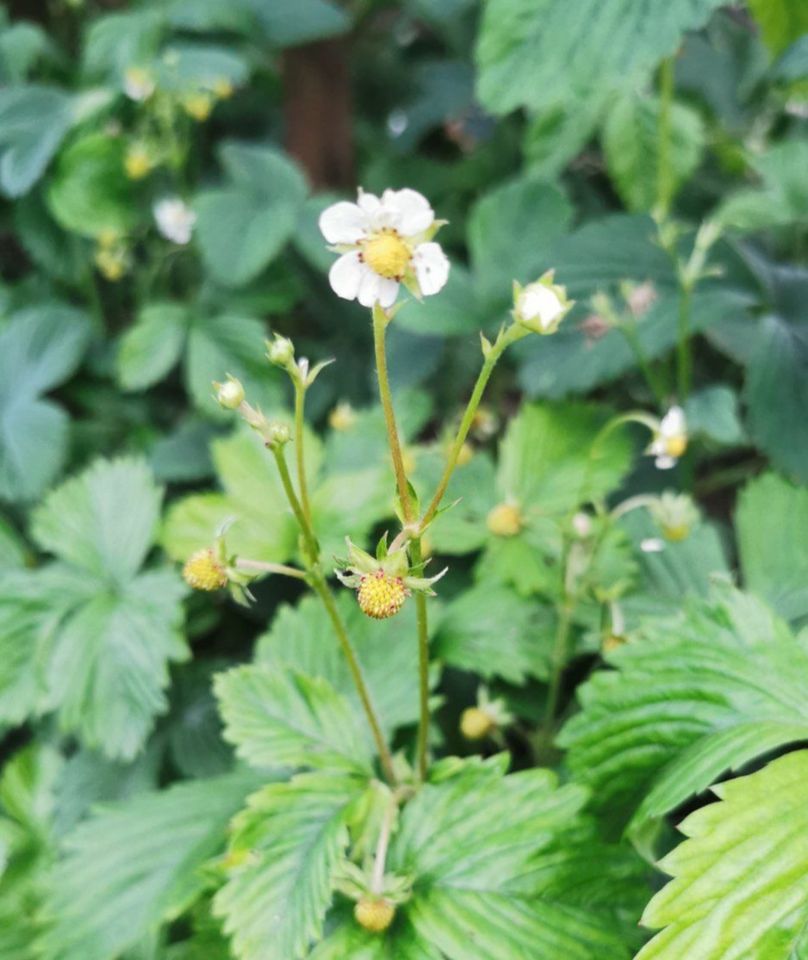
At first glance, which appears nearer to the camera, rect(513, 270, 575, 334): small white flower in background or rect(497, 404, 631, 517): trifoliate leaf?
rect(513, 270, 575, 334): small white flower in background

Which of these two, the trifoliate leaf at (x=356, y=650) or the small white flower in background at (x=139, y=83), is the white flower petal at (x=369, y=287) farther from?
the small white flower in background at (x=139, y=83)

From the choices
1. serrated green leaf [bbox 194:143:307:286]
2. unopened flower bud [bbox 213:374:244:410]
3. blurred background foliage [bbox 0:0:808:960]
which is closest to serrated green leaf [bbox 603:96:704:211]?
blurred background foliage [bbox 0:0:808:960]

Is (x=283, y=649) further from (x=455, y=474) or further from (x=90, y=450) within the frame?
(x=90, y=450)

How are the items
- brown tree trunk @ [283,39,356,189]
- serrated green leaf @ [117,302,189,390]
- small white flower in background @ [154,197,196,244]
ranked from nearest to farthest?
1. serrated green leaf @ [117,302,189,390]
2. small white flower in background @ [154,197,196,244]
3. brown tree trunk @ [283,39,356,189]

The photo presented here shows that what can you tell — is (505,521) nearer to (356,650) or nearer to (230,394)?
(356,650)

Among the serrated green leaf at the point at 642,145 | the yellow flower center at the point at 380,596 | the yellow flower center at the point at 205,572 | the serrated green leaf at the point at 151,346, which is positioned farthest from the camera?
the serrated green leaf at the point at 151,346

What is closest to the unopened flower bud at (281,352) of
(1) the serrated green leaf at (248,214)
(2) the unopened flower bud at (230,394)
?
(2) the unopened flower bud at (230,394)

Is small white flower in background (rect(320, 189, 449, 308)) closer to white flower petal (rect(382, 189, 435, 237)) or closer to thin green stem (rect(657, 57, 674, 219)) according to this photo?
white flower petal (rect(382, 189, 435, 237))
